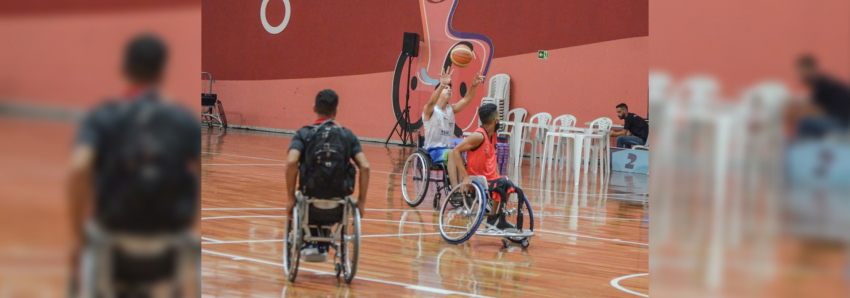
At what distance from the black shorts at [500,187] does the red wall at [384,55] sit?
8020mm

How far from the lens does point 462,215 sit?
722cm

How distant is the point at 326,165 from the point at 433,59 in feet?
38.8

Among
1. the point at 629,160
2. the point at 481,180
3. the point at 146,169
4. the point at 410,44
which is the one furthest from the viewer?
the point at 410,44

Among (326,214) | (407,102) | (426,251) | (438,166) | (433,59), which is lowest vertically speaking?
(426,251)

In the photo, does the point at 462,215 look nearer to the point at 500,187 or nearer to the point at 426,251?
the point at 500,187

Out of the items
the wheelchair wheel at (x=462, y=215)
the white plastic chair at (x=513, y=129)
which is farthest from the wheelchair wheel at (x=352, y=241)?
the white plastic chair at (x=513, y=129)

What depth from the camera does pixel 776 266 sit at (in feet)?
1.69

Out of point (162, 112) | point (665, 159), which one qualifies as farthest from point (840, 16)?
point (162, 112)

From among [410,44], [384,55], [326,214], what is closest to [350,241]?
[326,214]

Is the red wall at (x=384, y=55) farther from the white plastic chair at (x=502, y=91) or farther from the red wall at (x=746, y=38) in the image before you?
the red wall at (x=746, y=38)

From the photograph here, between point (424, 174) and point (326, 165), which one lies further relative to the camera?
point (424, 174)

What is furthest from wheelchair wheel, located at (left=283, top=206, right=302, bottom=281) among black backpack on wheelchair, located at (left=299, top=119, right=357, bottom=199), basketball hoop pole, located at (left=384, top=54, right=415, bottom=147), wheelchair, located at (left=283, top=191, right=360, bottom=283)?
basketball hoop pole, located at (left=384, top=54, right=415, bottom=147)

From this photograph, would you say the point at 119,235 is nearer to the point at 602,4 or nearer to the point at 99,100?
the point at 99,100

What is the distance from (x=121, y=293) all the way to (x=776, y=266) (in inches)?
19.5
